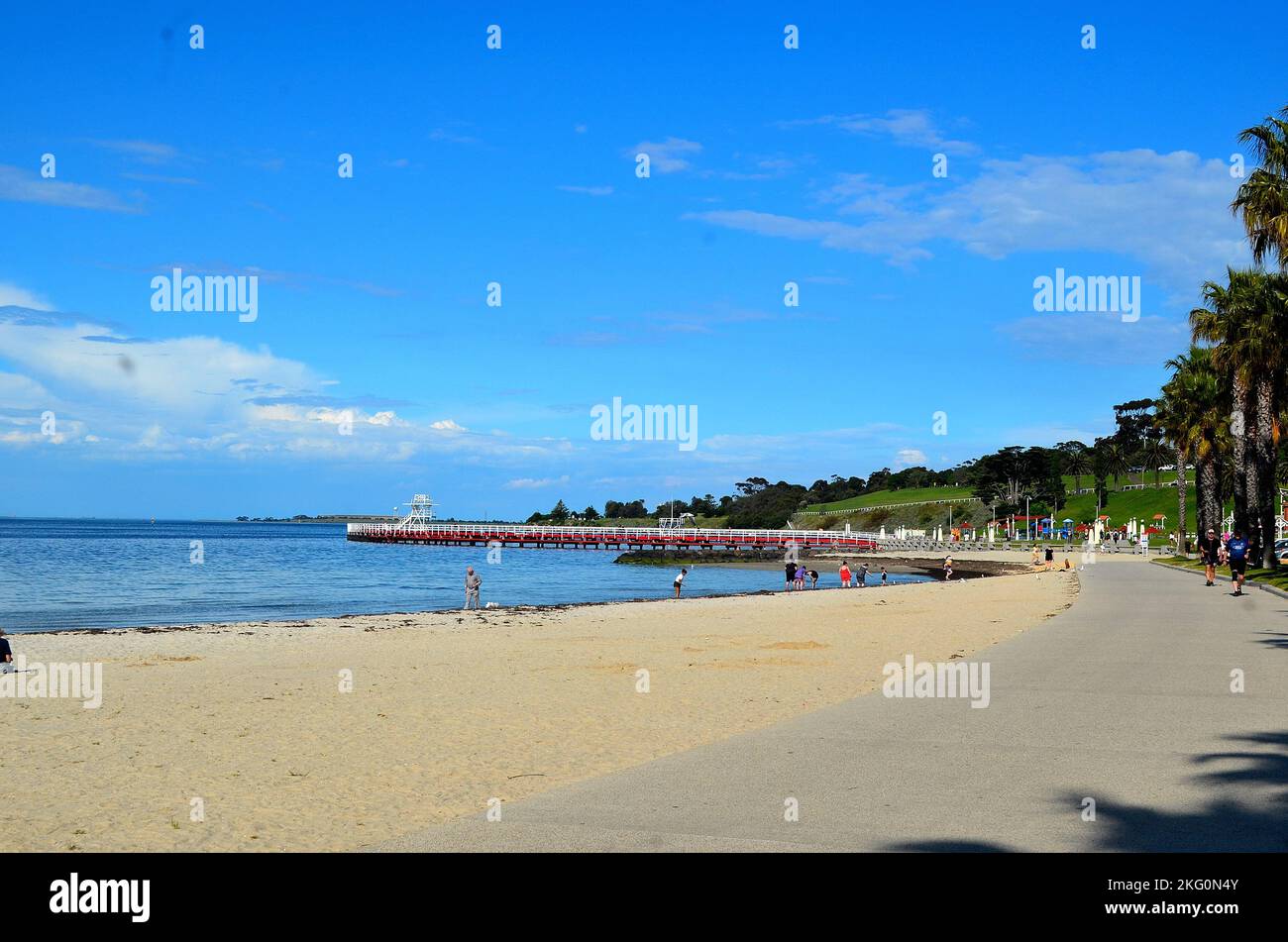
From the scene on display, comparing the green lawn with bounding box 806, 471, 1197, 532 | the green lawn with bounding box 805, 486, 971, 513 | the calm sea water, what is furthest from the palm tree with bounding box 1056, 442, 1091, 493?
the calm sea water

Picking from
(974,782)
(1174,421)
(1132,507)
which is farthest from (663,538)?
(974,782)

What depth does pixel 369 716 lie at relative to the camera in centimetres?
1223

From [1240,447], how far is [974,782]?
1724 inches

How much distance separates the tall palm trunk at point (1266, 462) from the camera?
125 feet

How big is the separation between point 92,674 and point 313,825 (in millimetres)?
10568

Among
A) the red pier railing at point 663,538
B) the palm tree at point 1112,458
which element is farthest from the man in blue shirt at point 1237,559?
the palm tree at point 1112,458

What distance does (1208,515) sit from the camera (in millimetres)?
54969

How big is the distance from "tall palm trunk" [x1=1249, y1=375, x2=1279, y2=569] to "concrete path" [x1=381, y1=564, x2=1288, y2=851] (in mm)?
28635

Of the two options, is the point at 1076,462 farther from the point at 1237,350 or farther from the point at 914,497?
the point at 1237,350

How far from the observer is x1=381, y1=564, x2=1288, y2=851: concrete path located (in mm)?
6211
